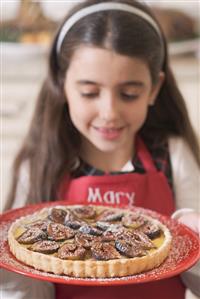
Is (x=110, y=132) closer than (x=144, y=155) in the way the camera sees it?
Yes

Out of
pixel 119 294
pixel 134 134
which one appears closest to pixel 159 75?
pixel 134 134

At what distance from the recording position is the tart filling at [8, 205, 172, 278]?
3.26 ft

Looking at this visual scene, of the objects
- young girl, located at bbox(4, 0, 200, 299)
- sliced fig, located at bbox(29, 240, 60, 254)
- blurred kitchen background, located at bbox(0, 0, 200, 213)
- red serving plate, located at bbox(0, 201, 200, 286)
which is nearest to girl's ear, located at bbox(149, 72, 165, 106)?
young girl, located at bbox(4, 0, 200, 299)

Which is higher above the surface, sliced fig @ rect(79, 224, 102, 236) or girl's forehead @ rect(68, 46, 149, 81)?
girl's forehead @ rect(68, 46, 149, 81)

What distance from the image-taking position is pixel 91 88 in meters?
1.37

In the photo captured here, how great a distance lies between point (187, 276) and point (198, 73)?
4.76 ft

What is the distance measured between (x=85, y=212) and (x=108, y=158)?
15.4 inches

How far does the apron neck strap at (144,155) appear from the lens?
1.55 meters

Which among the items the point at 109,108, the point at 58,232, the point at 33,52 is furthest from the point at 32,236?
the point at 33,52

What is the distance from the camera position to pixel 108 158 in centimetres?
159

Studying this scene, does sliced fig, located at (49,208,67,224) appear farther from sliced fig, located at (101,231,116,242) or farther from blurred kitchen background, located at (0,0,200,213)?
blurred kitchen background, located at (0,0,200,213)

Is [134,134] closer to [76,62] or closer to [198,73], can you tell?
[76,62]

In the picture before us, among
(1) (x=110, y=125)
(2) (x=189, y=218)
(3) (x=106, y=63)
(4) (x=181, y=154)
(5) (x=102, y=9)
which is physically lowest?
(2) (x=189, y=218)

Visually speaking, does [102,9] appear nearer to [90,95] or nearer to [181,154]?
[90,95]
